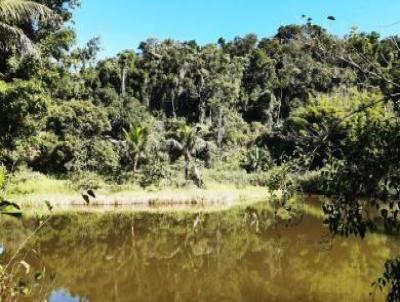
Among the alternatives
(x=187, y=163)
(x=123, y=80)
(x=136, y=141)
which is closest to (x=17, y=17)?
(x=136, y=141)

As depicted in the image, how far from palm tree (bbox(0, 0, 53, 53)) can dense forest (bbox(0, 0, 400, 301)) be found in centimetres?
4

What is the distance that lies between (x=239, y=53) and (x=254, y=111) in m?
7.71

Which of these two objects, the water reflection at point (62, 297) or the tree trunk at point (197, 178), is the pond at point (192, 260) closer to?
the water reflection at point (62, 297)

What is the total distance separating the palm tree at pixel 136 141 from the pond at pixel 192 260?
8547 mm

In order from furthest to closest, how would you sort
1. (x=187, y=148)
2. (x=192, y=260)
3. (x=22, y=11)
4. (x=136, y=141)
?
(x=187, y=148)
(x=136, y=141)
(x=192, y=260)
(x=22, y=11)

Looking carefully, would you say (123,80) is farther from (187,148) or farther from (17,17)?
(17,17)

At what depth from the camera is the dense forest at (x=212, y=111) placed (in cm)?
340

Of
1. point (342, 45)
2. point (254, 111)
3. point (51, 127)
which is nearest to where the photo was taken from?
point (342, 45)

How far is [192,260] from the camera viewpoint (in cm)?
1431

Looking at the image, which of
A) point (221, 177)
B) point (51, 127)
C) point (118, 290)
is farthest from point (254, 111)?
Answer: point (118, 290)

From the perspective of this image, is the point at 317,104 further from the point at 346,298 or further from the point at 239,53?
the point at 346,298

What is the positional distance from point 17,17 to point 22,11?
446 millimetres

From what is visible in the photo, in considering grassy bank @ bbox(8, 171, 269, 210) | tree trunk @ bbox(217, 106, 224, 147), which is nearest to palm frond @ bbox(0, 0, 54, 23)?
grassy bank @ bbox(8, 171, 269, 210)

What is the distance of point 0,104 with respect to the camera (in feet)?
46.6
